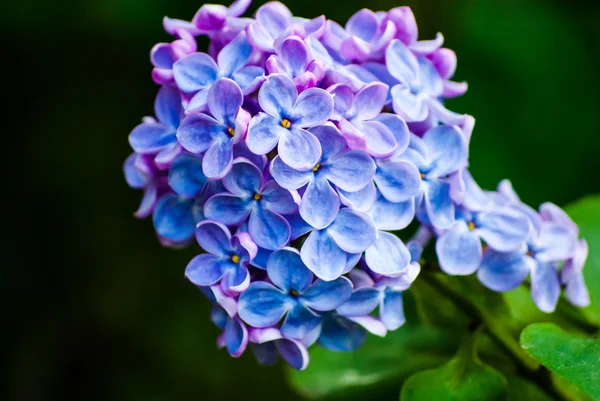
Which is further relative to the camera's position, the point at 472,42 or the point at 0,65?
the point at 0,65

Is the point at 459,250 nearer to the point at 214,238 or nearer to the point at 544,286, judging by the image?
the point at 544,286

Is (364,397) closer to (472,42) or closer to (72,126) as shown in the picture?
(472,42)

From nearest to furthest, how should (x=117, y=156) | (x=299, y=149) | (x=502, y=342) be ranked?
1. (x=299, y=149)
2. (x=502, y=342)
3. (x=117, y=156)

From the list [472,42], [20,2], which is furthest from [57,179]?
[472,42]

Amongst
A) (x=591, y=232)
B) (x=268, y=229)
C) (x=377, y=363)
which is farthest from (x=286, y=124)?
(x=591, y=232)

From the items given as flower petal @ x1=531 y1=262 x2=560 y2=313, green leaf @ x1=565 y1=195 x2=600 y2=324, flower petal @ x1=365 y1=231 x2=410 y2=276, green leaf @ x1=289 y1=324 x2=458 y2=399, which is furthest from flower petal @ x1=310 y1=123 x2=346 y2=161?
green leaf @ x1=565 y1=195 x2=600 y2=324

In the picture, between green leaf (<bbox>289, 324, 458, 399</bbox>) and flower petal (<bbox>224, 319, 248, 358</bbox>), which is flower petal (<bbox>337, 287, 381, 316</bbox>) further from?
green leaf (<bbox>289, 324, 458, 399</bbox>)

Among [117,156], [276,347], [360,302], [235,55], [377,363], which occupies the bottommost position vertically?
[117,156]
